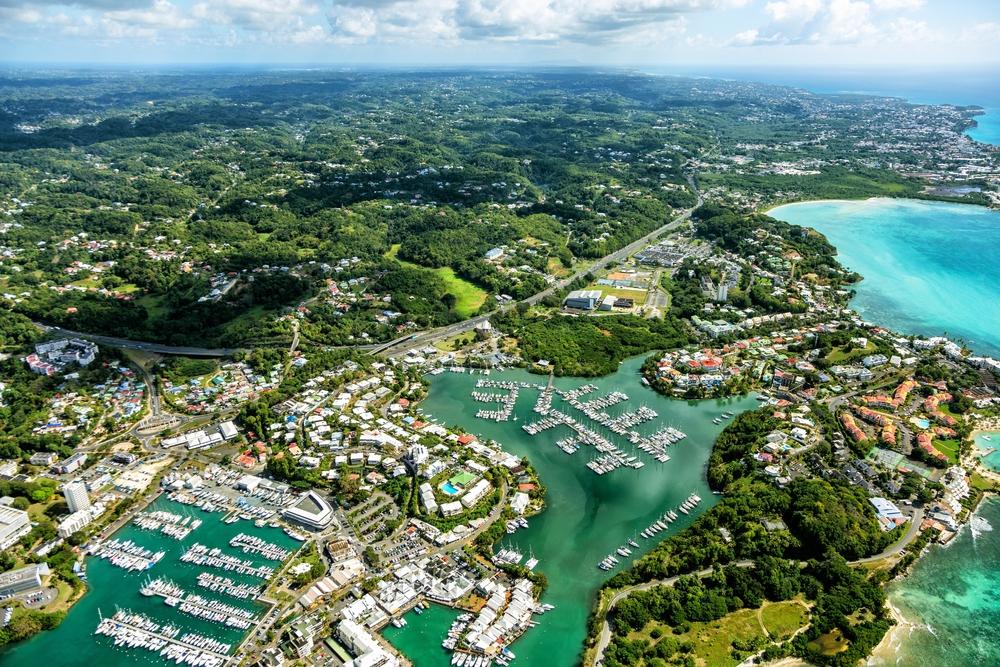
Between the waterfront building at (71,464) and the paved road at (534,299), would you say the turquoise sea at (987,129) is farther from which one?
the waterfront building at (71,464)

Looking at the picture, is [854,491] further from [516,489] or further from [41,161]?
[41,161]

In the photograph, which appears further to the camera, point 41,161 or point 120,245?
point 41,161

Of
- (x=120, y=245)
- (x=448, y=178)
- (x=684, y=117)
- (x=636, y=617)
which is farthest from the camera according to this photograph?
(x=684, y=117)

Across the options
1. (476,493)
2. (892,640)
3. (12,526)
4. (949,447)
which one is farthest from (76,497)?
(949,447)

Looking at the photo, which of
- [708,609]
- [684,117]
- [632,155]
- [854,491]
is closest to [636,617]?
[708,609]

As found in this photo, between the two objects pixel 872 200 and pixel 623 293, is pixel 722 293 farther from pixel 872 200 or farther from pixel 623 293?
pixel 872 200

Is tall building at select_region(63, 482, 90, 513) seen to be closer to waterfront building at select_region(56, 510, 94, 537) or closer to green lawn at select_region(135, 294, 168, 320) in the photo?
waterfront building at select_region(56, 510, 94, 537)
